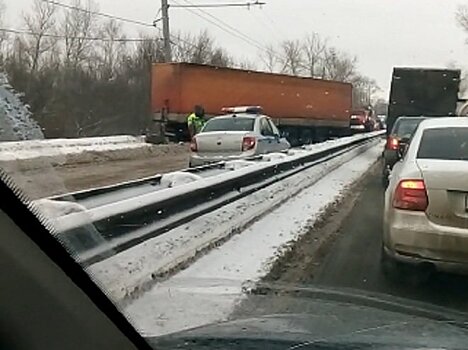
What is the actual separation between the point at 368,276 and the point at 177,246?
73.8 inches

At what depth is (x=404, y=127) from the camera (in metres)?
19.4

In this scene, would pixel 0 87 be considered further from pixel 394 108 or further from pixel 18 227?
pixel 394 108

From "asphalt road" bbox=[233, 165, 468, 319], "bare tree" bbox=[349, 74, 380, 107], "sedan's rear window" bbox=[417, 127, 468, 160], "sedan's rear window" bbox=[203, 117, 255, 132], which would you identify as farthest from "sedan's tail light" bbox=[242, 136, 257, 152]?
"bare tree" bbox=[349, 74, 380, 107]

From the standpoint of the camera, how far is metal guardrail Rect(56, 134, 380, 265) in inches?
133

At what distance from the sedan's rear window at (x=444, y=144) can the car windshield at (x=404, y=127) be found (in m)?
10.6

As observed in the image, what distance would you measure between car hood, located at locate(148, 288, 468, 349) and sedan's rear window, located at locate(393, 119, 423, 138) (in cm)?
1475

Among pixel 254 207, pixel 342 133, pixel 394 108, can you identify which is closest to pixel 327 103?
pixel 342 133

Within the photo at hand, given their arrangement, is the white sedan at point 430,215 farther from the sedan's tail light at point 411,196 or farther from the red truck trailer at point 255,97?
the red truck trailer at point 255,97

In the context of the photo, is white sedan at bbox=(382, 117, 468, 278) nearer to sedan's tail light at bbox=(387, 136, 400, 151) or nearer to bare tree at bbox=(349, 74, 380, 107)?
sedan's tail light at bbox=(387, 136, 400, 151)

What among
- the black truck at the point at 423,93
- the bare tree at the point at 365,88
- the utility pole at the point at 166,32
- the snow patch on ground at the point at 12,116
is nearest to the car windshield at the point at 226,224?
the snow patch on ground at the point at 12,116

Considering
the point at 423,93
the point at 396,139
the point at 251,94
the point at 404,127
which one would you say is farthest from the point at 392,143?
the point at 251,94

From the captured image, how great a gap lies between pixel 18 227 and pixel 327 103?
4073cm

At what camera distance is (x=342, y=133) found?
4525cm

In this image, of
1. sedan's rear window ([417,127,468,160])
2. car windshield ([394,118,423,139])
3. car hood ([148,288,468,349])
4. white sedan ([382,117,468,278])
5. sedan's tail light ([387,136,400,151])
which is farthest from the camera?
car windshield ([394,118,423,139])
